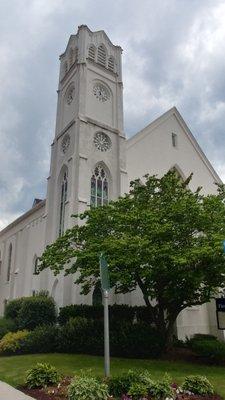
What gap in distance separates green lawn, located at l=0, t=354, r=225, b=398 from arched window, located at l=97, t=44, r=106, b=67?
23.3 meters

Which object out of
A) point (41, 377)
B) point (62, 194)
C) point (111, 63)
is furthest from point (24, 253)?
point (41, 377)

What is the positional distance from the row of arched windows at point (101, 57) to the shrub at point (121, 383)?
26484 millimetres

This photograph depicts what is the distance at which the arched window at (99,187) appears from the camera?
25516mm

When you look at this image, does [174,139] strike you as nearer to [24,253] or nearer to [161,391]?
[24,253]

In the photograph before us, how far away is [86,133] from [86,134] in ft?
0.27

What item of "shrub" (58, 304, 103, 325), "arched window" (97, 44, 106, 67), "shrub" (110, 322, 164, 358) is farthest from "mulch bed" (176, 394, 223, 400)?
"arched window" (97, 44, 106, 67)

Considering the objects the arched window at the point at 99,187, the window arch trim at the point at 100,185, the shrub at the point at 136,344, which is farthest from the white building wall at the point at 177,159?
the shrub at the point at 136,344

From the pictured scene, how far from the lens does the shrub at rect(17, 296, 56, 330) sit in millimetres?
21047

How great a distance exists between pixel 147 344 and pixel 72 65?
22.9 metres

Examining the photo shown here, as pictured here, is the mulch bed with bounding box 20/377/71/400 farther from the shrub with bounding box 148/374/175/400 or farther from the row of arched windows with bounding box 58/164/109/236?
the row of arched windows with bounding box 58/164/109/236

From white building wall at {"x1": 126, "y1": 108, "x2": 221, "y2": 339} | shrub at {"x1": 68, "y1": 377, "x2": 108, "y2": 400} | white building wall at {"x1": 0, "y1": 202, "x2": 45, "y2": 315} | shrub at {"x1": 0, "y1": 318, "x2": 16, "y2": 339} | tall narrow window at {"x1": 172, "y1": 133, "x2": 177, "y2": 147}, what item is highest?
tall narrow window at {"x1": 172, "y1": 133, "x2": 177, "y2": 147}

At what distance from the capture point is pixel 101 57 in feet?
103

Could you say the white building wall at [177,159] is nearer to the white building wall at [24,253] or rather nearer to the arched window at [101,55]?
the arched window at [101,55]

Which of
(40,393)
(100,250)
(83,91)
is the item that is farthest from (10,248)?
(40,393)
